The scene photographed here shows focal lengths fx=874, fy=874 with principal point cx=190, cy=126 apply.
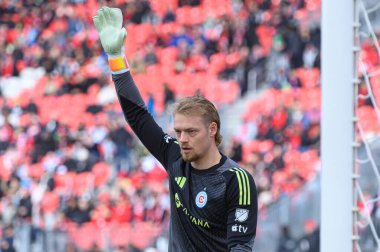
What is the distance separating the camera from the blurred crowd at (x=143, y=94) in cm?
1228

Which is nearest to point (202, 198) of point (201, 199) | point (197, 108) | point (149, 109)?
point (201, 199)

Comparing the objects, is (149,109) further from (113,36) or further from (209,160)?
(209,160)

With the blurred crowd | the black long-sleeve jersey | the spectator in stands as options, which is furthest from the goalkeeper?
the spectator in stands

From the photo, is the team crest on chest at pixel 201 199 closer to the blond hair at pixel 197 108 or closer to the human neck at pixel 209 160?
the human neck at pixel 209 160

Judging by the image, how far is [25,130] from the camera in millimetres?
14000

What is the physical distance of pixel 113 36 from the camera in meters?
3.47

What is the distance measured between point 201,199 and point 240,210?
17 cm

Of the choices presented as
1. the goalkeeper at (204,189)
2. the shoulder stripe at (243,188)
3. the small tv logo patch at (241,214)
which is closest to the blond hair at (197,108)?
the goalkeeper at (204,189)

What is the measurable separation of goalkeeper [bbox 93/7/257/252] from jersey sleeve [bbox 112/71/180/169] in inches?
1.5

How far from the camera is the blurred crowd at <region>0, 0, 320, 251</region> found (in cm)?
1228

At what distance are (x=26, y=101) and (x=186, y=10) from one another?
3076mm

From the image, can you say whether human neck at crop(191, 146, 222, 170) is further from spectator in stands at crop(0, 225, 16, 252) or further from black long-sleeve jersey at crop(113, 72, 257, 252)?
spectator in stands at crop(0, 225, 16, 252)

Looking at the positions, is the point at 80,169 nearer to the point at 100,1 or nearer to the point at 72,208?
the point at 72,208

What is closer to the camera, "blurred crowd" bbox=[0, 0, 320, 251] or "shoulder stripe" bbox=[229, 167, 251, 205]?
"shoulder stripe" bbox=[229, 167, 251, 205]
